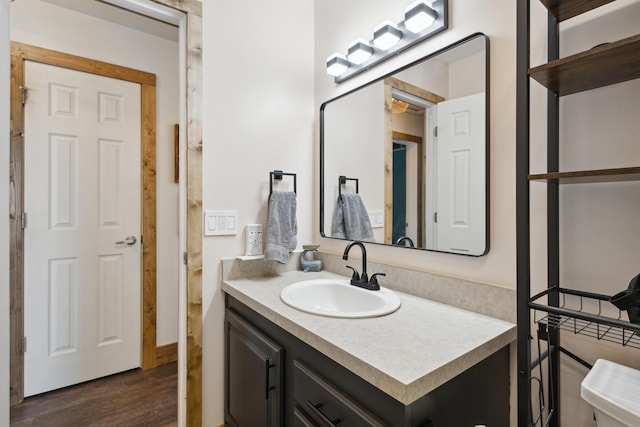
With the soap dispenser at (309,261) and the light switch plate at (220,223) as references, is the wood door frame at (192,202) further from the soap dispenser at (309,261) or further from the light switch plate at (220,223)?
the soap dispenser at (309,261)

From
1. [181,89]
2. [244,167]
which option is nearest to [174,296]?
[244,167]

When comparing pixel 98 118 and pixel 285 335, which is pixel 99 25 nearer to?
pixel 98 118

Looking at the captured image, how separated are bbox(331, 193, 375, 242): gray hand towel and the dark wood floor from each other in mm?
1442

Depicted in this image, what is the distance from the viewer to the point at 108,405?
1950mm

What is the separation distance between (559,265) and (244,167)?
1.45 meters

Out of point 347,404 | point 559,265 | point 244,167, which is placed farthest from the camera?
point 244,167

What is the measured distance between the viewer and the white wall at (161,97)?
2215 mm

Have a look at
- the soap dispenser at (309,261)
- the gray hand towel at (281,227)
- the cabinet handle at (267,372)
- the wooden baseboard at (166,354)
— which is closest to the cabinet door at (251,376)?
the cabinet handle at (267,372)

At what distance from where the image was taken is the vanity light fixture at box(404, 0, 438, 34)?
1.28 metres

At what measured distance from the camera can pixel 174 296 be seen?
8.22 ft

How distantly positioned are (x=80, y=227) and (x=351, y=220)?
6.02 ft

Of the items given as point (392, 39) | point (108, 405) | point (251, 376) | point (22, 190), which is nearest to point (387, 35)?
point (392, 39)

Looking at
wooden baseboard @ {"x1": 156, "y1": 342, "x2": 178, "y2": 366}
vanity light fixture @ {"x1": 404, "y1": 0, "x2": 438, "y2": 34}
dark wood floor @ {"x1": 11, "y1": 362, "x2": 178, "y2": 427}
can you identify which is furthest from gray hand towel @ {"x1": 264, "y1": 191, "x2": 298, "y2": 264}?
wooden baseboard @ {"x1": 156, "y1": 342, "x2": 178, "y2": 366}

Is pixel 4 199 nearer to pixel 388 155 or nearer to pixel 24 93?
pixel 24 93
